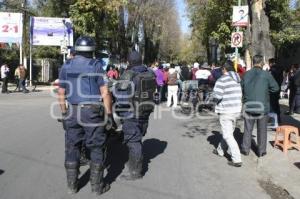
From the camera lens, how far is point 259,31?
16.9 m

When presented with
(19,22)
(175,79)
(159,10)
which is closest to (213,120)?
(175,79)

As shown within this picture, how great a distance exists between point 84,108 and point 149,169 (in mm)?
2220

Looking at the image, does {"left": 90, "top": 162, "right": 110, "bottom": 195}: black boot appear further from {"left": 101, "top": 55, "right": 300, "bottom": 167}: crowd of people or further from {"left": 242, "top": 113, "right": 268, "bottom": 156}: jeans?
{"left": 242, "top": 113, "right": 268, "bottom": 156}: jeans

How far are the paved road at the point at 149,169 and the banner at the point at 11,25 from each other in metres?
22.4

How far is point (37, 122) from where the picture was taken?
47.9 feet

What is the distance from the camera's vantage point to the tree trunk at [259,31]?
16.7 meters

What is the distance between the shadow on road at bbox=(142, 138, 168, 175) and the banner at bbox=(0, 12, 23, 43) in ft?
82.3

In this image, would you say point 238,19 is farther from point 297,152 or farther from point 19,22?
Answer: point 19,22

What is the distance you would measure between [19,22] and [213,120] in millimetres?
22147

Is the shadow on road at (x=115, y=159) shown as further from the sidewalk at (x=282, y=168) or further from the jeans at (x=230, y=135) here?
the sidewalk at (x=282, y=168)

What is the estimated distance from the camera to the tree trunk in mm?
16688

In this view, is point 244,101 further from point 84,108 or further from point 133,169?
point 84,108

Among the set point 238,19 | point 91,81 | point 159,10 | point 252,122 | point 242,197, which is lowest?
point 242,197

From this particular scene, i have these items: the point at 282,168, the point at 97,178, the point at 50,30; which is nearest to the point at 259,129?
the point at 282,168
